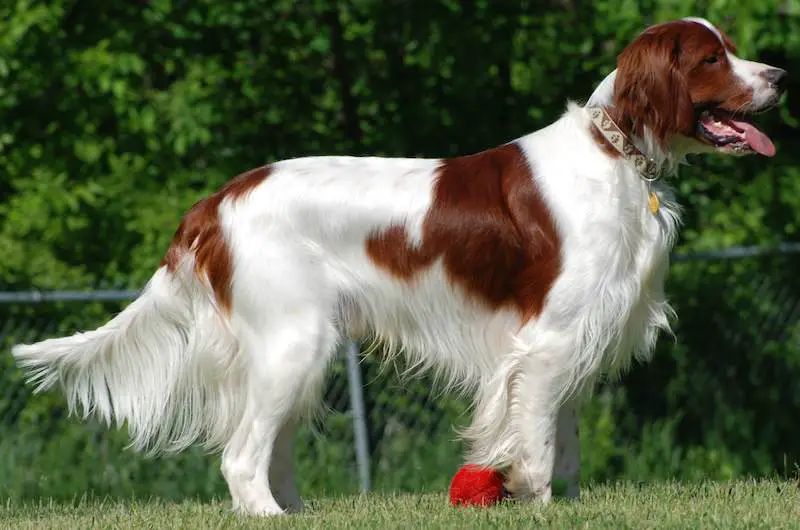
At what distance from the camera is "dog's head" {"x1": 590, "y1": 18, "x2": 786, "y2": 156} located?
4.71 meters

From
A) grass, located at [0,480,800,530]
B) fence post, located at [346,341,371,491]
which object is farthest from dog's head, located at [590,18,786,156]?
fence post, located at [346,341,371,491]

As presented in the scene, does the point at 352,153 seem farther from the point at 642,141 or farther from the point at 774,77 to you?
the point at 774,77

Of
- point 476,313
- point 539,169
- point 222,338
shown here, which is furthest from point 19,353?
point 539,169

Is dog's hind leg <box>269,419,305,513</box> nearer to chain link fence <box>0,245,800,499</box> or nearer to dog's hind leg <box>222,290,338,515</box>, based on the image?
dog's hind leg <box>222,290,338,515</box>

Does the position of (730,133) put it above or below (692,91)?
below

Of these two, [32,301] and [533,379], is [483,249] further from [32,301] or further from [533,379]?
[32,301]

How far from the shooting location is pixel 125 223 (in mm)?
8234

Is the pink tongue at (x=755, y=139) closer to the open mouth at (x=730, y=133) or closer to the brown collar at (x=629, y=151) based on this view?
the open mouth at (x=730, y=133)

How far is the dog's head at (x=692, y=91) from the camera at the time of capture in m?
4.71

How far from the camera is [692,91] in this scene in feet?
15.6

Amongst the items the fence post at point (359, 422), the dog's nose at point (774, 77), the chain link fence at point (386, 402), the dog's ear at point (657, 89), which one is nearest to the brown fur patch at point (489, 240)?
the dog's ear at point (657, 89)

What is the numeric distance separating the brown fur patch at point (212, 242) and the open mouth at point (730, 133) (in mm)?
1577

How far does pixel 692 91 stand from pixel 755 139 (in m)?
0.27

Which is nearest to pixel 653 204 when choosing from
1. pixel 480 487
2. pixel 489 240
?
pixel 489 240
